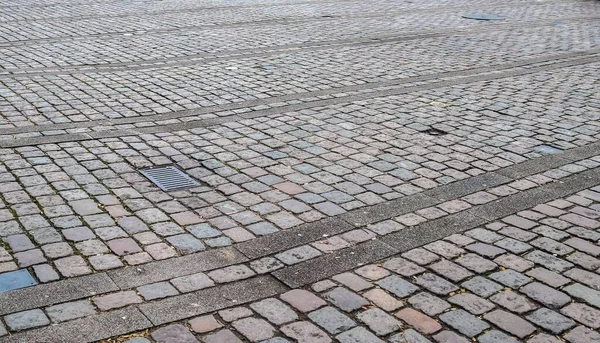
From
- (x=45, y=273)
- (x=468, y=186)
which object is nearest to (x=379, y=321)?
(x=45, y=273)

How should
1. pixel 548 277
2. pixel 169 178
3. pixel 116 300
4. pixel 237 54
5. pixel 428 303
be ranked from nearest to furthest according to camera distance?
1. pixel 116 300
2. pixel 428 303
3. pixel 548 277
4. pixel 169 178
5. pixel 237 54

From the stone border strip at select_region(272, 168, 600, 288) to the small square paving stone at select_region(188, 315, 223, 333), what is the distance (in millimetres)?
631

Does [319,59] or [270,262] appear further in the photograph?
[319,59]

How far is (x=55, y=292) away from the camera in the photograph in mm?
4383

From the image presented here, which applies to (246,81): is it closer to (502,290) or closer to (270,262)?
(270,262)

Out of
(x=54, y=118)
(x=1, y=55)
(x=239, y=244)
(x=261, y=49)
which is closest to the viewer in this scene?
(x=239, y=244)

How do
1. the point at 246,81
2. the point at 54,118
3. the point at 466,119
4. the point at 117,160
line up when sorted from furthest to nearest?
the point at 246,81 < the point at 466,119 < the point at 54,118 < the point at 117,160

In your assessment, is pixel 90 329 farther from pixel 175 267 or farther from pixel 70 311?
pixel 175 267

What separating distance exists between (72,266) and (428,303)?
2.31 m

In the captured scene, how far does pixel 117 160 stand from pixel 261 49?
5.84m

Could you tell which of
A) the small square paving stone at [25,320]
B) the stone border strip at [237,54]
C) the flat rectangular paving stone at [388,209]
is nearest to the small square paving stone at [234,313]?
the small square paving stone at [25,320]

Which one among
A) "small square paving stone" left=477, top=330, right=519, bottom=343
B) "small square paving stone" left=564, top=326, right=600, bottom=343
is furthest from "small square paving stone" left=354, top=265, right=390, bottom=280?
"small square paving stone" left=564, top=326, right=600, bottom=343

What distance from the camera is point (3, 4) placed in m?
16.5

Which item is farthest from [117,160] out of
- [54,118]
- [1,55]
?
[1,55]
